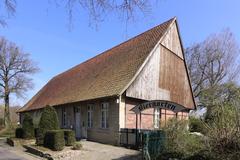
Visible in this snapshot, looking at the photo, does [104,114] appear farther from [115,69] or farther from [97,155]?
[97,155]

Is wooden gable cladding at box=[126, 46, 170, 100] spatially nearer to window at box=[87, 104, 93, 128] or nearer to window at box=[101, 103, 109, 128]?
window at box=[101, 103, 109, 128]

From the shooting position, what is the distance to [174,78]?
2584 cm

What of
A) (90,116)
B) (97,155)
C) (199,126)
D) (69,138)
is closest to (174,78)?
(90,116)

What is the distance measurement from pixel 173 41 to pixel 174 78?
10.6 ft

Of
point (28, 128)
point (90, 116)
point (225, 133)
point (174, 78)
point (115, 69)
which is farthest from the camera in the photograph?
point (174, 78)

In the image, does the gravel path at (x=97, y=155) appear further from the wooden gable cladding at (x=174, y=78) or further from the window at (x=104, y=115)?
the wooden gable cladding at (x=174, y=78)

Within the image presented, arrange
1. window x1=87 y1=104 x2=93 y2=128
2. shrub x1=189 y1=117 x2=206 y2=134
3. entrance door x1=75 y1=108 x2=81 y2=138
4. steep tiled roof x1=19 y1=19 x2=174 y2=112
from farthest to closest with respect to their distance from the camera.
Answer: entrance door x1=75 y1=108 x2=81 y2=138 → window x1=87 y1=104 x2=93 y2=128 → steep tiled roof x1=19 y1=19 x2=174 y2=112 → shrub x1=189 y1=117 x2=206 y2=134

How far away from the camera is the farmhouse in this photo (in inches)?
792

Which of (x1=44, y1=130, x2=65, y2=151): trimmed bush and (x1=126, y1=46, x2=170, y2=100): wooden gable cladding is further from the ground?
(x1=126, y1=46, x2=170, y2=100): wooden gable cladding

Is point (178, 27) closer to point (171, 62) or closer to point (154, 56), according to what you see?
point (171, 62)

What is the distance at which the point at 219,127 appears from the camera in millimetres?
9750

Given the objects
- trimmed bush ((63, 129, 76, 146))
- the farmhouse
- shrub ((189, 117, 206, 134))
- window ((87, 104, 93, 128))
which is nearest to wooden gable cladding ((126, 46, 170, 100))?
the farmhouse

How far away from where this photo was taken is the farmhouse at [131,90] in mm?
20109

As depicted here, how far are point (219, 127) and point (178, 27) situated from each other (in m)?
17.5
